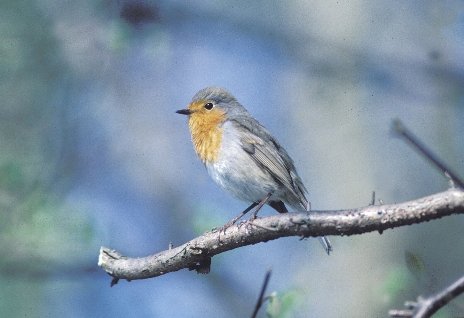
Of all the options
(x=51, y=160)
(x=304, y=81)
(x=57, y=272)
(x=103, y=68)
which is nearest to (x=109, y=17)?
(x=103, y=68)

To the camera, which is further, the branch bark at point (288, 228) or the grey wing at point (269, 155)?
the grey wing at point (269, 155)

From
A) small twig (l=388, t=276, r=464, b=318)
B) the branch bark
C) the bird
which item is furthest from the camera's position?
the bird

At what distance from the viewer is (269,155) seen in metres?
3.66

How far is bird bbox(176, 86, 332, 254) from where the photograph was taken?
3.52m

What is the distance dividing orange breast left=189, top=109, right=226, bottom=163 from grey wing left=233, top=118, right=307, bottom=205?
14cm

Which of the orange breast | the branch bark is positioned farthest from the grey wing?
the branch bark

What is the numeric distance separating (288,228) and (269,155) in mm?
1503

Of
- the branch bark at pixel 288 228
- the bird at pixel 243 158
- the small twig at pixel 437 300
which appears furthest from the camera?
the bird at pixel 243 158

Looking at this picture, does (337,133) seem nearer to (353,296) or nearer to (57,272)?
(353,296)

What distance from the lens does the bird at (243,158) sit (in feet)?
11.5

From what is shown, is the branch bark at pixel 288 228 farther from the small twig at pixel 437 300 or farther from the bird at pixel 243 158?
the bird at pixel 243 158

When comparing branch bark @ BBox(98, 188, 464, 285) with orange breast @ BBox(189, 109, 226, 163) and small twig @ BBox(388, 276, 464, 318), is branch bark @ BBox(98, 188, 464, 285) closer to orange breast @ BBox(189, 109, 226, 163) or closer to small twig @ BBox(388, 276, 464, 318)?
small twig @ BBox(388, 276, 464, 318)

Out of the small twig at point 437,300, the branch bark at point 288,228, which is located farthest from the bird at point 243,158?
the small twig at point 437,300

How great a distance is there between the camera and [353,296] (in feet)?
16.2
